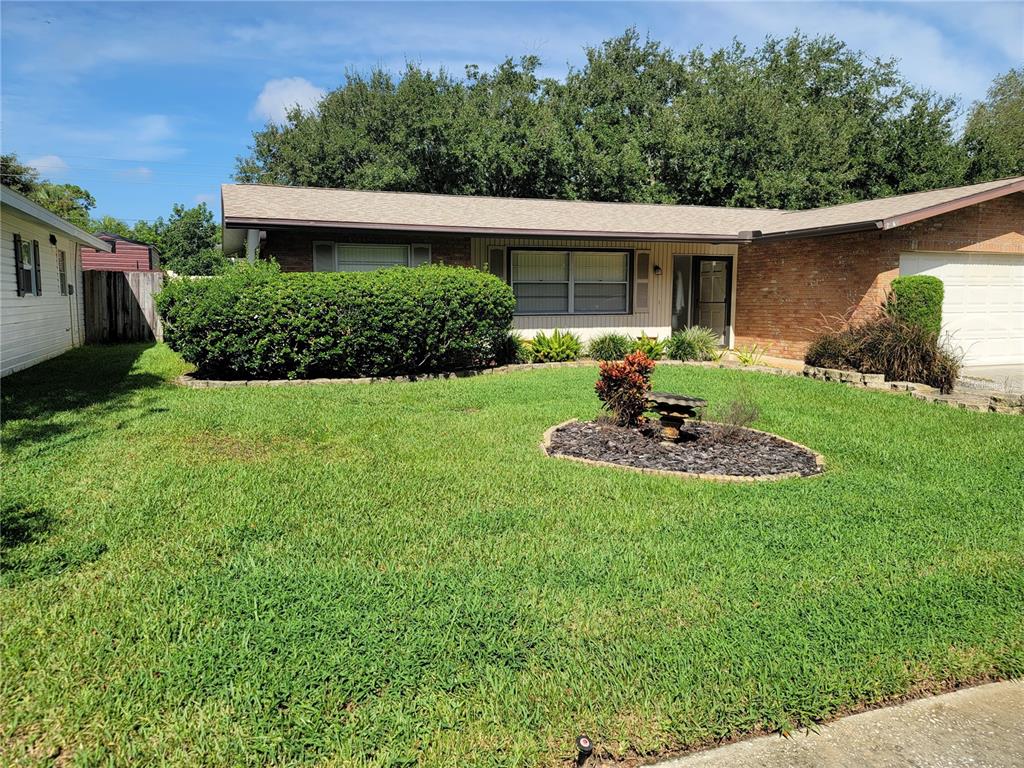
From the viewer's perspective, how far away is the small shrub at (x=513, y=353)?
1420 centimetres

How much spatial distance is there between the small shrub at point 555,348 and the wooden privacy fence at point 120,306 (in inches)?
414

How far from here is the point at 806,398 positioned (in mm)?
10078

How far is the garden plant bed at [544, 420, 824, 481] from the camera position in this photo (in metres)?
6.26

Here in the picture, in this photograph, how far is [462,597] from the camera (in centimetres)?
371

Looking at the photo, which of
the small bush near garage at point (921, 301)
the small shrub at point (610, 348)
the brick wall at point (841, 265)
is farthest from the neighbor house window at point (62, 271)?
the small bush near garage at point (921, 301)

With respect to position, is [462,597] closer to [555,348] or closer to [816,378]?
[816,378]

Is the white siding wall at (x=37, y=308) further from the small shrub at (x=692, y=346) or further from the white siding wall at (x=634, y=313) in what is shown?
the small shrub at (x=692, y=346)

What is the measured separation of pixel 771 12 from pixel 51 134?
23.4 metres

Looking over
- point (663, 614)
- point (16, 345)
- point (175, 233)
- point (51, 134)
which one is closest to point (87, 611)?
point (663, 614)

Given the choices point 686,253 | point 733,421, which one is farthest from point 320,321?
point 686,253

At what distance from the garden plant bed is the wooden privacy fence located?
14.9m

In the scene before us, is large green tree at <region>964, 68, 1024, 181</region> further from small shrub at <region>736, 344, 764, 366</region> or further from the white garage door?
small shrub at <region>736, 344, 764, 366</region>

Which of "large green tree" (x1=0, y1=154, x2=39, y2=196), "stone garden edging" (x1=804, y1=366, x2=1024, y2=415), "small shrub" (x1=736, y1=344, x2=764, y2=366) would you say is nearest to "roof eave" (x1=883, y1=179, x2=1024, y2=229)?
"stone garden edging" (x1=804, y1=366, x2=1024, y2=415)

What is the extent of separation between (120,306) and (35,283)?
6.27 meters
